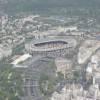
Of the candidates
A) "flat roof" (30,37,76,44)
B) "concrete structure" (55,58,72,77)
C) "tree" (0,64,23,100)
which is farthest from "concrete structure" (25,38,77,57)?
"tree" (0,64,23,100)

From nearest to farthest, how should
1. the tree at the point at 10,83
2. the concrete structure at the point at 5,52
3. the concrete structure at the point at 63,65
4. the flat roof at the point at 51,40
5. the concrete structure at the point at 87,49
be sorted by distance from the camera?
the tree at the point at 10,83 < the concrete structure at the point at 63,65 < the concrete structure at the point at 87,49 < the concrete structure at the point at 5,52 < the flat roof at the point at 51,40

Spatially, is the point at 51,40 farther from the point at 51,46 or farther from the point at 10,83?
the point at 10,83

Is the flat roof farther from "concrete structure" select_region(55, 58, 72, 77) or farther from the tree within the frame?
the tree

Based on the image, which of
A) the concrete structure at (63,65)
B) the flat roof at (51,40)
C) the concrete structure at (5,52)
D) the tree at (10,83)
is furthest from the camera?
the flat roof at (51,40)

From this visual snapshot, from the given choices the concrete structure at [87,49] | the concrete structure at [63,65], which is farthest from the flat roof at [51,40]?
the concrete structure at [63,65]

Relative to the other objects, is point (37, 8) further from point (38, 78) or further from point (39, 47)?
point (38, 78)

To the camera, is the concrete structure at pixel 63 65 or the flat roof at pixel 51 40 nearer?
the concrete structure at pixel 63 65

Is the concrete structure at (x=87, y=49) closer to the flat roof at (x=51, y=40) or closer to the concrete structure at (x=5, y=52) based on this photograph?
the flat roof at (x=51, y=40)
